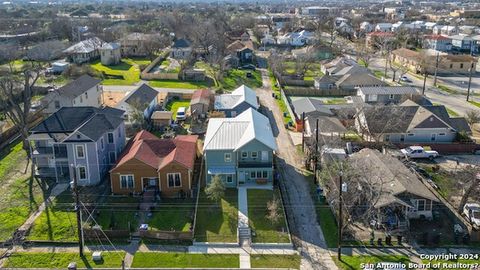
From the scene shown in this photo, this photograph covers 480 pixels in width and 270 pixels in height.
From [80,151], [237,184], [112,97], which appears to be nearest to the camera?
[80,151]

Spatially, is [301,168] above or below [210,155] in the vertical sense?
below

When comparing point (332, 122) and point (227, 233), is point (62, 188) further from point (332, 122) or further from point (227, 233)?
point (332, 122)

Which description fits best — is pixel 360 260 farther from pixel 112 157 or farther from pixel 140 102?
pixel 140 102

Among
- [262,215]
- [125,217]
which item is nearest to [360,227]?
[262,215]

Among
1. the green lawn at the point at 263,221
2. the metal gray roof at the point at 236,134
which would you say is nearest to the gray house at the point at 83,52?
the metal gray roof at the point at 236,134

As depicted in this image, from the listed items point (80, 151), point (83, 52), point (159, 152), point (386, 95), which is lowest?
point (386, 95)

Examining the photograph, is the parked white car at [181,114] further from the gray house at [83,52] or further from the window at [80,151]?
the gray house at [83,52]

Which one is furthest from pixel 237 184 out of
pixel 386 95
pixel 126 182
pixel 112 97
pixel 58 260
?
pixel 112 97

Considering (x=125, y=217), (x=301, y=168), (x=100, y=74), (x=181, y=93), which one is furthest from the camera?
(x=100, y=74)
